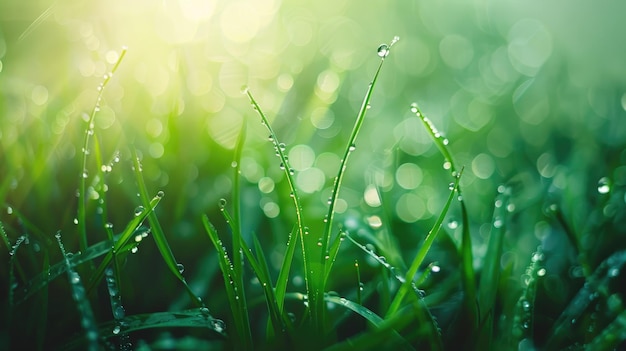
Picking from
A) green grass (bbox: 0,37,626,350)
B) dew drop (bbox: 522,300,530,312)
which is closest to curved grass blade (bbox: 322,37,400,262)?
green grass (bbox: 0,37,626,350)

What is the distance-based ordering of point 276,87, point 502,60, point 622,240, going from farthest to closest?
point 502,60 → point 276,87 → point 622,240

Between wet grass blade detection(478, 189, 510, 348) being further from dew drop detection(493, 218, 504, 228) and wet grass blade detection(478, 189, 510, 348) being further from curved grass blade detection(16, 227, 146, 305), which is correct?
curved grass blade detection(16, 227, 146, 305)

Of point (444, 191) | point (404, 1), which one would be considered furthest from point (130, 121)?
point (404, 1)

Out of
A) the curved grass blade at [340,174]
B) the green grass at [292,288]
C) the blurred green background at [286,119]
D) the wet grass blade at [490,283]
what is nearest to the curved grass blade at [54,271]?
the green grass at [292,288]

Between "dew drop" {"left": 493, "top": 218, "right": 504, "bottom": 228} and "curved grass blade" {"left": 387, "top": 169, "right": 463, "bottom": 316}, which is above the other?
"dew drop" {"left": 493, "top": 218, "right": 504, "bottom": 228}

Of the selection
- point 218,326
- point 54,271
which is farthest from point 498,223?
point 54,271

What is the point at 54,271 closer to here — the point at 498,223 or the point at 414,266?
the point at 414,266

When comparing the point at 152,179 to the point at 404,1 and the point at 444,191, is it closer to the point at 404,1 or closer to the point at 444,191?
the point at 444,191
